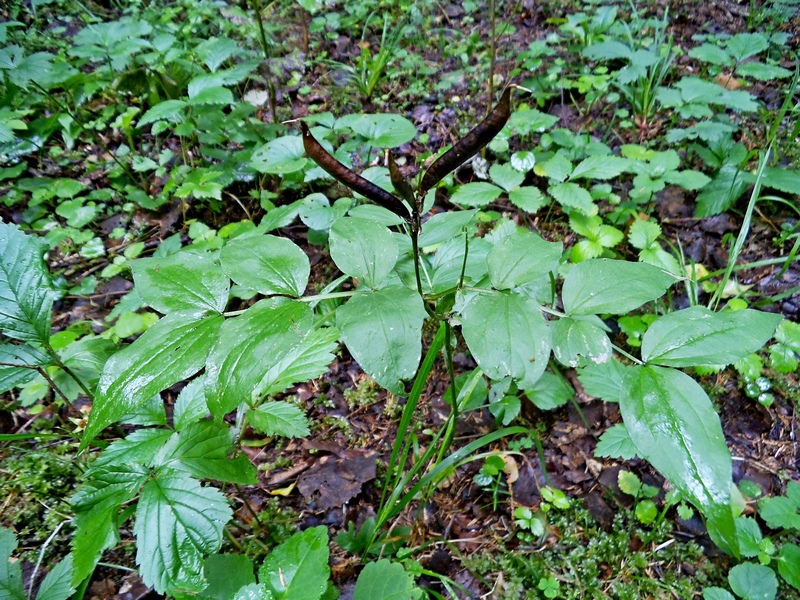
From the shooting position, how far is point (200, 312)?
1.00 m

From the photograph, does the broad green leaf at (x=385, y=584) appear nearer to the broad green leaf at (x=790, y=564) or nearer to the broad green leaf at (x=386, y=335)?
the broad green leaf at (x=386, y=335)

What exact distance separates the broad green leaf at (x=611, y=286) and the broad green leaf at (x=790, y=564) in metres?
1.22

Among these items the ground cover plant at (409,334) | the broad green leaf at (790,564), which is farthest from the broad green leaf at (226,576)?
the broad green leaf at (790,564)

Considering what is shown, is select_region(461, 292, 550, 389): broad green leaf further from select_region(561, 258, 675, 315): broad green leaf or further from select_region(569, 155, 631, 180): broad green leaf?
select_region(569, 155, 631, 180): broad green leaf

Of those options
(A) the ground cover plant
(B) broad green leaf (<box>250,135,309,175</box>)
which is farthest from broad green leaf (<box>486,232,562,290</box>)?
(B) broad green leaf (<box>250,135,309,175</box>)

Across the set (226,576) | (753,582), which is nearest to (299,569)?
(226,576)

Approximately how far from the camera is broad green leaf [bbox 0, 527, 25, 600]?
1248mm

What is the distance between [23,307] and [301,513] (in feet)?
3.91

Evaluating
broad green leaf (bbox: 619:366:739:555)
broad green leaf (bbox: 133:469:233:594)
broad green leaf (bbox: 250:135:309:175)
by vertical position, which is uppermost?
broad green leaf (bbox: 250:135:309:175)

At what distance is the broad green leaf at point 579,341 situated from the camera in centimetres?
92

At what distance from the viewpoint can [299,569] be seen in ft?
4.01

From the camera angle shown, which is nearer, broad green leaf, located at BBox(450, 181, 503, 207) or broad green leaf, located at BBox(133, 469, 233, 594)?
broad green leaf, located at BBox(133, 469, 233, 594)

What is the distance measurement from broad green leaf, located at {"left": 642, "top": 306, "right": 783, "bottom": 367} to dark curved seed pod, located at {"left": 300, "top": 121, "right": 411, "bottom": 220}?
2.00 ft

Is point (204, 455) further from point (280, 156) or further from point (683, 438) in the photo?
point (280, 156)
